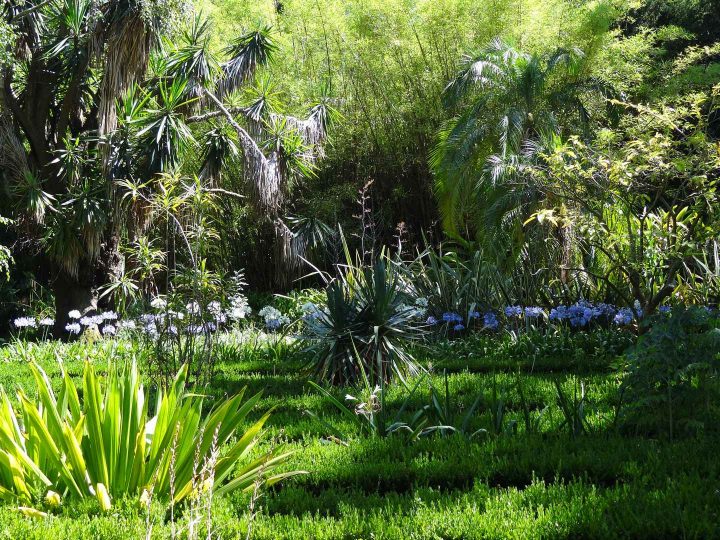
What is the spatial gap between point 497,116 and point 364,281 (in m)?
5.56

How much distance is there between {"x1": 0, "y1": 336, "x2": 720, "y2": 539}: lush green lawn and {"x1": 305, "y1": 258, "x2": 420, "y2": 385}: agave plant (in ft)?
3.10

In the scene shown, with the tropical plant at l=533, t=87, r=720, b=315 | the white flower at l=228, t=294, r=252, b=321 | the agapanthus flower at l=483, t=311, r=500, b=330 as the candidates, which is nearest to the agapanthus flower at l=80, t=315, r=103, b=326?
the white flower at l=228, t=294, r=252, b=321

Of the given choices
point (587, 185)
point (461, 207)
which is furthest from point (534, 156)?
point (587, 185)

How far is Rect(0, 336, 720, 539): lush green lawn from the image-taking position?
2617 mm

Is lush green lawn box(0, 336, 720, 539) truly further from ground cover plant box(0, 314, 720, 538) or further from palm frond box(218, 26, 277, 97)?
palm frond box(218, 26, 277, 97)

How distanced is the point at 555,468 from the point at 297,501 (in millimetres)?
1167

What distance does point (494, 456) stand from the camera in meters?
3.45

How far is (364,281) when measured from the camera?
679cm

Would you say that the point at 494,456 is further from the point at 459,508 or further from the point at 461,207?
the point at 461,207

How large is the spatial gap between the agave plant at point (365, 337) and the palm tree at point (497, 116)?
4226mm

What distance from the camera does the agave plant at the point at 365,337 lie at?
5562mm

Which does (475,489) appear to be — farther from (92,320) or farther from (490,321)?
(92,320)

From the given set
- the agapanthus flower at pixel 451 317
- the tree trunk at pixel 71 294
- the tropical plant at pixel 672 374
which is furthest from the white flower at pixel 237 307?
the tropical plant at pixel 672 374

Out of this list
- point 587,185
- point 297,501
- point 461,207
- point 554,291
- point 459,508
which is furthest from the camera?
point 461,207
